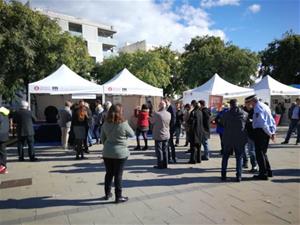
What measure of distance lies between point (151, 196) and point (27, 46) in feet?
53.2

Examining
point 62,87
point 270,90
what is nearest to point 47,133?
point 62,87

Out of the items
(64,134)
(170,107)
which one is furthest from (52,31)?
(170,107)

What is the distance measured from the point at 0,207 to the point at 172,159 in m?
5.09

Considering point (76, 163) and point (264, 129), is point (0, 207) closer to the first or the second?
point (76, 163)

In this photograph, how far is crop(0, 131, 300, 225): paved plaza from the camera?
520 centimetres

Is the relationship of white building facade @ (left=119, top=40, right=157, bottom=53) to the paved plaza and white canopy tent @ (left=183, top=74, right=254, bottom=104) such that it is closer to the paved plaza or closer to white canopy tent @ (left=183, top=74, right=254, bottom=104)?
white canopy tent @ (left=183, top=74, right=254, bottom=104)

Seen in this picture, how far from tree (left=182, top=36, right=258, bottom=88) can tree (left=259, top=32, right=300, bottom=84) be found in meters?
2.06

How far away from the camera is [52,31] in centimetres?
2281

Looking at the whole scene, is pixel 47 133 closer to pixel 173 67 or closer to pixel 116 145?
pixel 116 145

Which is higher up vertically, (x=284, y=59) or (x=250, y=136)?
(x=284, y=59)

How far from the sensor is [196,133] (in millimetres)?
9430

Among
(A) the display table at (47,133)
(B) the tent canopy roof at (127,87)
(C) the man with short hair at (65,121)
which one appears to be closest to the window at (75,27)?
(B) the tent canopy roof at (127,87)

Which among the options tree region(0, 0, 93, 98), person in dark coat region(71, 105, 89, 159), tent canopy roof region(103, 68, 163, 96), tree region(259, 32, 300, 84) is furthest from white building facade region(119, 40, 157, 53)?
person in dark coat region(71, 105, 89, 159)

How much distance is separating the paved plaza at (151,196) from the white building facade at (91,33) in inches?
1751
